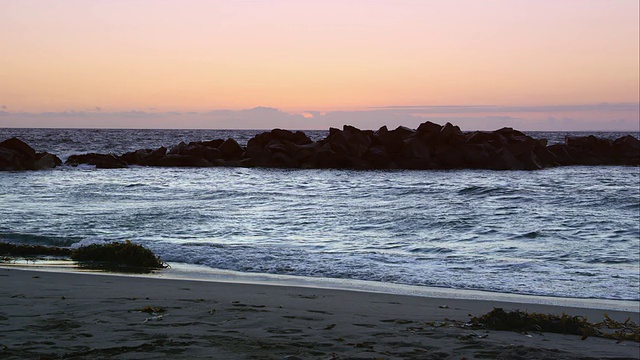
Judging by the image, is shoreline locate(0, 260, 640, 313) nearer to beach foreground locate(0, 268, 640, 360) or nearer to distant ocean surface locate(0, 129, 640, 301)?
distant ocean surface locate(0, 129, 640, 301)

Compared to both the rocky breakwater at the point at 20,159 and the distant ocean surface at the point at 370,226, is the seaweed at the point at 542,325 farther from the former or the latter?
the rocky breakwater at the point at 20,159

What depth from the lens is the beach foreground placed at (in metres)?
4.74

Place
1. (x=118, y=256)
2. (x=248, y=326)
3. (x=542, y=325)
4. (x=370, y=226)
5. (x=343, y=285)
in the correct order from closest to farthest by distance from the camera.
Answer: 1. (x=248, y=326)
2. (x=542, y=325)
3. (x=343, y=285)
4. (x=118, y=256)
5. (x=370, y=226)

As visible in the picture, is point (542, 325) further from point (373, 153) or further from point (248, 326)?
point (373, 153)

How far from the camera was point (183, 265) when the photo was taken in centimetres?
989

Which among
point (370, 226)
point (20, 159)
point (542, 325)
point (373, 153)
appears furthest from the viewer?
point (373, 153)

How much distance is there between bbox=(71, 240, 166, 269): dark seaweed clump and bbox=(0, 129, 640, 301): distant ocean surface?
2.73 ft

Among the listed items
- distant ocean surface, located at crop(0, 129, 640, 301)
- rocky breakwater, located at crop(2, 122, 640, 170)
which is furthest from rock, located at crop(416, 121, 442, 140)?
distant ocean surface, located at crop(0, 129, 640, 301)

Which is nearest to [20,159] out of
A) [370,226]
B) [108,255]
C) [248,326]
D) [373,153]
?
[373,153]

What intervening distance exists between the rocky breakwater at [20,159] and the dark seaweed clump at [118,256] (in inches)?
909

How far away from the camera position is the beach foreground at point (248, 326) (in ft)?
15.5

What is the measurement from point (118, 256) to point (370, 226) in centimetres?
617

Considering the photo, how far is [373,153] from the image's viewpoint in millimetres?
34781

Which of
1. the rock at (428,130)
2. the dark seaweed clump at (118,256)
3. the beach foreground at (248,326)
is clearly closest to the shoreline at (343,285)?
the dark seaweed clump at (118,256)
